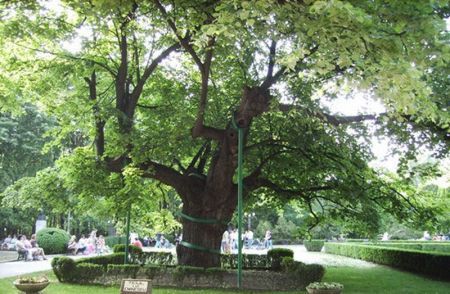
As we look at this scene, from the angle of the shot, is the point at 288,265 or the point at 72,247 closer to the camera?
the point at 288,265

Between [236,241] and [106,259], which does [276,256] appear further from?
[236,241]

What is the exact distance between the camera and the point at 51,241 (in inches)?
1209

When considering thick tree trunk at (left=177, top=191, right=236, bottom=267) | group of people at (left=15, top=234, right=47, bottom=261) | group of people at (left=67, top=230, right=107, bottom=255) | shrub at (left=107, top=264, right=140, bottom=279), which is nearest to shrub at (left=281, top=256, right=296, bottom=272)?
thick tree trunk at (left=177, top=191, right=236, bottom=267)

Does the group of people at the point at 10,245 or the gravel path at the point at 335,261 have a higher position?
the group of people at the point at 10,245

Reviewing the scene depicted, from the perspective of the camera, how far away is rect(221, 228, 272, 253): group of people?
29719 millimetres

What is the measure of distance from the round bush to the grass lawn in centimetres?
1529

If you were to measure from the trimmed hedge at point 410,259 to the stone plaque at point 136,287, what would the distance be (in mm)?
12653

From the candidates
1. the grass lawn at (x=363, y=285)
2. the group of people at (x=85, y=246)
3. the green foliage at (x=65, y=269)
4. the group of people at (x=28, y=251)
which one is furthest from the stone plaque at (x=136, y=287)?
the group of people at (x=85, y=246)

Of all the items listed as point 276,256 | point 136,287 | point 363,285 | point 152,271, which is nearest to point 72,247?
point 276,256

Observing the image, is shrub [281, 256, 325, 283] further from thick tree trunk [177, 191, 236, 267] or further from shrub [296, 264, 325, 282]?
thick tree trunk [177, 191, 236, 267]

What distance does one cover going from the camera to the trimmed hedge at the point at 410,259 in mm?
17484

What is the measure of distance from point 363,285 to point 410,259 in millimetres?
6100

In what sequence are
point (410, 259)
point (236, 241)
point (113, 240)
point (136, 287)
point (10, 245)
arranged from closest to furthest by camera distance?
point (136, 287), point (410, 259), point (236, 241), point (10, 245), point (113, 240)

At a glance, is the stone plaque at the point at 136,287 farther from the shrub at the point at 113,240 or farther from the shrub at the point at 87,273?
the shrub at the point at 113,240
